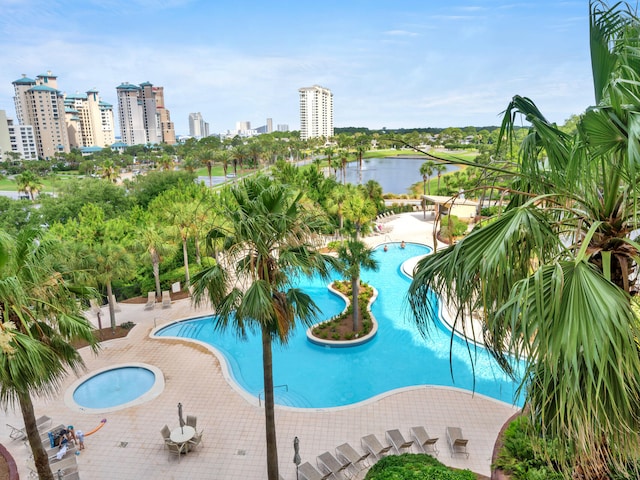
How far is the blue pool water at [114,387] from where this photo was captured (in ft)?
43.7

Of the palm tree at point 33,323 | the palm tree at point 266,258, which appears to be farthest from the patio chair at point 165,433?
the palm tree at point 266,258

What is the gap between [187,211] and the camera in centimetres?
2067

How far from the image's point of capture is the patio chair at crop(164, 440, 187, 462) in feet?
33.6

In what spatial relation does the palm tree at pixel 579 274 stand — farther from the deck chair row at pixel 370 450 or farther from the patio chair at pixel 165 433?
the patio chair at pixel 165 433

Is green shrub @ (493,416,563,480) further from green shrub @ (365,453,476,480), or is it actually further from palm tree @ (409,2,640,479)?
palm tree @ (409,2,640,479)

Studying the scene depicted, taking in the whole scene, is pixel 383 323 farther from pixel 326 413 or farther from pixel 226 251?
pixel 226 251

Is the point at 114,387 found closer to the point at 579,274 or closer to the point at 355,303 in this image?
the point at 355,303

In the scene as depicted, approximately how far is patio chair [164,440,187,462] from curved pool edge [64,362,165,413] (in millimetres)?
2900

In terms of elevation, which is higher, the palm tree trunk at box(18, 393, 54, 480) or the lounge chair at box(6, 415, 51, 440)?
the palm tree trunk at box(18, 393, 54, 480)

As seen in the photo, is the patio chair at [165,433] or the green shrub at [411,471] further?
the patio chair at [165,433]

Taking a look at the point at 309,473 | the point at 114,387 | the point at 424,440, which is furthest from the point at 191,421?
the point at 424,440

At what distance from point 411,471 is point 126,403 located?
32.1ft

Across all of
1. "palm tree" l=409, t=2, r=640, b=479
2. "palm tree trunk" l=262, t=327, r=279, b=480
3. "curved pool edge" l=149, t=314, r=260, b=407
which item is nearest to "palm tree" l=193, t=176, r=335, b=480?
"palm tree trunk" l=262, t=327, r=279, b=480

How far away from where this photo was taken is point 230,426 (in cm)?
1147
